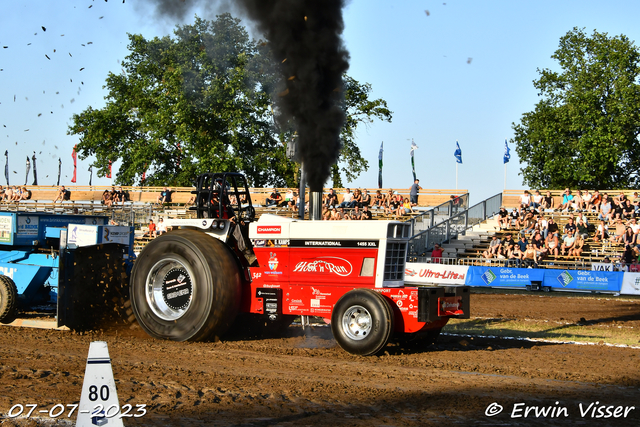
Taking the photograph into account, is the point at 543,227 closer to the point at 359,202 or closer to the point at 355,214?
the point at 355,214

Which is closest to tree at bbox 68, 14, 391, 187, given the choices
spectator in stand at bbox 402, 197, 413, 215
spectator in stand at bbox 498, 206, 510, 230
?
spectator in stand at bbox 402, 197, 413, 215

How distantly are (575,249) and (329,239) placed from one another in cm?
1387

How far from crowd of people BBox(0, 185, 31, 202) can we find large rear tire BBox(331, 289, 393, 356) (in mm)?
31127

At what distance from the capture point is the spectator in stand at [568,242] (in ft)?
65.6

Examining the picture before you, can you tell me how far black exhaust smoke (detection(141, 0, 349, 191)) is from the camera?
9.02 metres

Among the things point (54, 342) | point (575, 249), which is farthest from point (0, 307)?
point (575, 249)

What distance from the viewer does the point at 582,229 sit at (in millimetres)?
21219

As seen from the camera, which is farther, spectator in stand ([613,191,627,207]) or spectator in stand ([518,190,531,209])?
spectator in stand ([518,190,531,209])

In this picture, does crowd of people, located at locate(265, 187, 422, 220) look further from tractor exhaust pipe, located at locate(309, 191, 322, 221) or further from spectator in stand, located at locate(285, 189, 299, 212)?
tractor exhaust pipe, located at locate(309, 191, 322, 221)

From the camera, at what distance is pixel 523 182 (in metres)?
42.1

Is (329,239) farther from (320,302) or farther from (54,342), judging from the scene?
(54,342)

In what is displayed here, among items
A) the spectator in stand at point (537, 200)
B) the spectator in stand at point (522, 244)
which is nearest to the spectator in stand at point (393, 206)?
the spectator in stand at point (537, 200)

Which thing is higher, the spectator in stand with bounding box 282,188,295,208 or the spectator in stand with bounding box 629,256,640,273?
the spectator in stand with bounding box 282,188,295,208

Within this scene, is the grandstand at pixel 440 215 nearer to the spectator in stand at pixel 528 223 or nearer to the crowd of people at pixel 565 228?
the crowd of people at pixel 565 228
